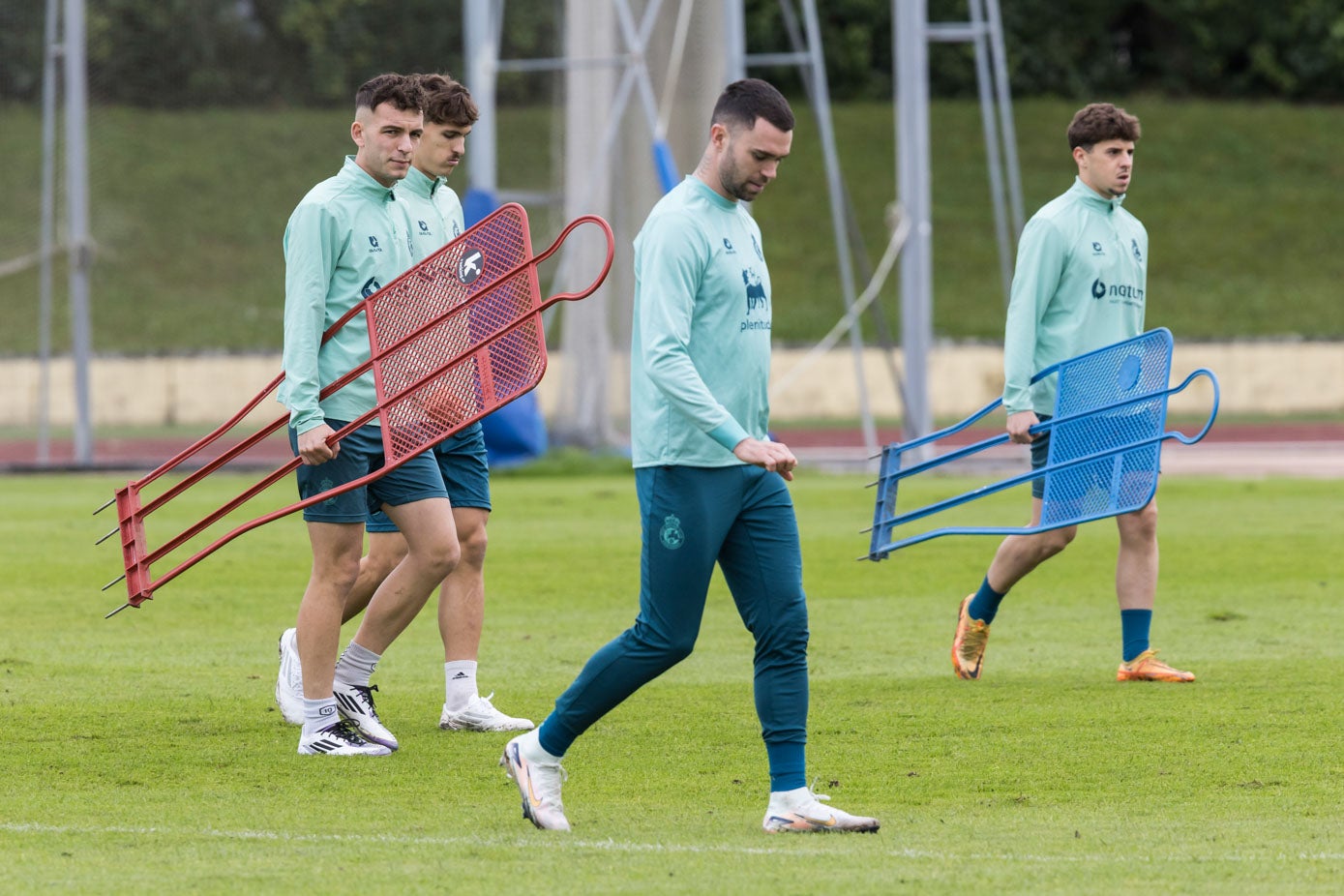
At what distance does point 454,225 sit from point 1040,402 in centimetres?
252

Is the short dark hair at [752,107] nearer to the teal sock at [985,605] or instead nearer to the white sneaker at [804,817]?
the white sneaker at [804,817]

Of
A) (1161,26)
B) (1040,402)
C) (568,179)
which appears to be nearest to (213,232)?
(568,179)

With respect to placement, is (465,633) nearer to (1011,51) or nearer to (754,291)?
(754,291)

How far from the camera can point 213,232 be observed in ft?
129

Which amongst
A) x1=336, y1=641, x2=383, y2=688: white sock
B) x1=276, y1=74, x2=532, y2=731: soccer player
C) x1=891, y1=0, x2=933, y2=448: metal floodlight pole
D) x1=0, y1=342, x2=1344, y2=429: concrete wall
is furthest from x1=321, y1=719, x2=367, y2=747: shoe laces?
x1=0, y1=342, x2=1344, y2=429: concrete wall

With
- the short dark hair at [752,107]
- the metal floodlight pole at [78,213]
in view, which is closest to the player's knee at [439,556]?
the short dark hair at [752,107]

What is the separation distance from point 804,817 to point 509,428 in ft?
53.7

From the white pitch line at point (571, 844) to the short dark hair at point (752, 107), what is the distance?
1911 millimetres

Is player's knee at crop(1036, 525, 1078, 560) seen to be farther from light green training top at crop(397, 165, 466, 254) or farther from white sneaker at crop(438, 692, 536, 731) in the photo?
light green training top at crop(397, 165, 466, 254)

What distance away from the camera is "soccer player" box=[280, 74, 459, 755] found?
673 centimetres

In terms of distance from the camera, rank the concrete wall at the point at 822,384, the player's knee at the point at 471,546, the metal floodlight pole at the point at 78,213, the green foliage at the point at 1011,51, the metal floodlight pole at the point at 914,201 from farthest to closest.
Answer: the green foliage at the point at 1011,51, the concrete wall at the point at 822,384, the metal floodlight pole at the point at 78,213, the metal floodlight pole at the point at 914,201, the player's knee at the point at 471,546

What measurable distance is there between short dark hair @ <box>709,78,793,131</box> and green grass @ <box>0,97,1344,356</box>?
23.7 meters

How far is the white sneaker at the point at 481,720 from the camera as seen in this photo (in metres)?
7.27

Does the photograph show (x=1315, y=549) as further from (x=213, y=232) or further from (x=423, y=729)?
(x=213, y=232)
